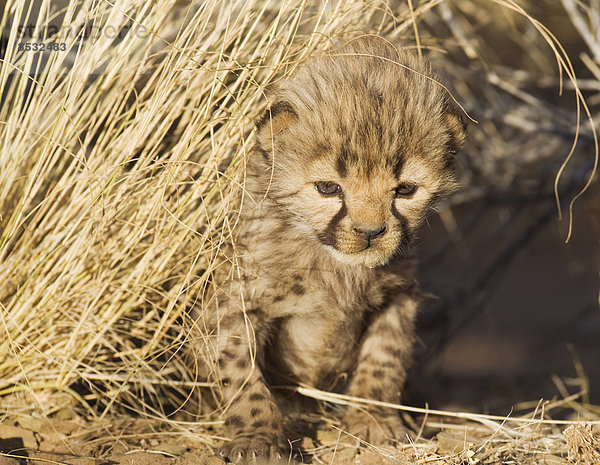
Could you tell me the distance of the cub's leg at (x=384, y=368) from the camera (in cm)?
301

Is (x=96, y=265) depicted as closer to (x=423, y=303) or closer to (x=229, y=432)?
(x=229, y=432)

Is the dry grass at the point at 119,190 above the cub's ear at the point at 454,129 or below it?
below

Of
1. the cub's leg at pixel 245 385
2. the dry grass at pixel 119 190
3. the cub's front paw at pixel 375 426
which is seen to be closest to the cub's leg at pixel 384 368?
the cub's front paw at pixel 375 426

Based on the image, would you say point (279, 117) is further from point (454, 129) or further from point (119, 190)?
point (119, 190)

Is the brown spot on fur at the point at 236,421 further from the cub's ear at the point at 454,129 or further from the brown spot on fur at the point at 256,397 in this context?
the cub's ear at the point at 454,129

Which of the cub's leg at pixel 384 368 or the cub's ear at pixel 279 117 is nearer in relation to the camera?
the cub's ear at pixel 279 117

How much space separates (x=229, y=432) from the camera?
2.81 metres

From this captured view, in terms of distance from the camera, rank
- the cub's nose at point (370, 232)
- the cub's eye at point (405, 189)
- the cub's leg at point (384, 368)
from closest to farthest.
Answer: the cub's nose at point (370, 232) → the cub's eye at point (405, 189) → the cub's leg at point (384, 368)

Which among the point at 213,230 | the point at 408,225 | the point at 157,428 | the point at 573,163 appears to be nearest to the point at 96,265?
the point at 213,230

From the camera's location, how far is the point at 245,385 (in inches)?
111

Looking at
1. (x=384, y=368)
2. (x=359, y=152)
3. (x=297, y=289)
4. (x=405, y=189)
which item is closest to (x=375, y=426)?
(x=384, y=368)

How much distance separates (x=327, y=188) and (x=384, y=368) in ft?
2.94

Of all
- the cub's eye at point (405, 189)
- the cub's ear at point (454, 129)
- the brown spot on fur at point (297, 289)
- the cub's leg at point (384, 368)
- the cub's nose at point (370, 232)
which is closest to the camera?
the cub's nose at point (370, 232)

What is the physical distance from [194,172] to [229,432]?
104cm
